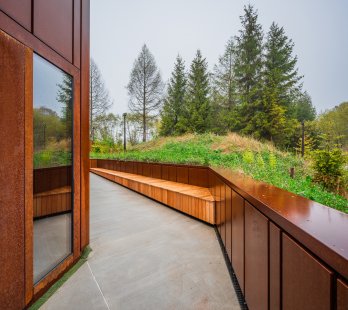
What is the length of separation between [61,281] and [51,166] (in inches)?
61.5

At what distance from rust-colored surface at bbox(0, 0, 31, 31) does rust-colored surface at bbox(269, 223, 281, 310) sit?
2956 millimetres

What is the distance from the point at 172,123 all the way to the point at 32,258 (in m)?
21.2

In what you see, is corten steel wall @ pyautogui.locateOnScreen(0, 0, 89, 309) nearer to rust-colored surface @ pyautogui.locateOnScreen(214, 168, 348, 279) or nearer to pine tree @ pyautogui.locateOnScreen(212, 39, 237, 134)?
rust-colored surface @ pyautogui.locateOnScreen(214, 168, 348, 279)

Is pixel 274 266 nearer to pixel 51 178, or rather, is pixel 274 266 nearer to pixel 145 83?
pixel 51 178

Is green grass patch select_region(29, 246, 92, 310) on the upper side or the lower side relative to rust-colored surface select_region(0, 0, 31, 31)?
lower

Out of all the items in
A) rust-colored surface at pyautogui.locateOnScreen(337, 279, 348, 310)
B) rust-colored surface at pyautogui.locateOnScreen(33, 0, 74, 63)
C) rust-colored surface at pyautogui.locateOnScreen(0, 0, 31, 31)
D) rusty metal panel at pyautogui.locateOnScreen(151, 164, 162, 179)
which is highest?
rust-colored surface at pyautogui.locateOnScreen(33, 0, 74, 63)

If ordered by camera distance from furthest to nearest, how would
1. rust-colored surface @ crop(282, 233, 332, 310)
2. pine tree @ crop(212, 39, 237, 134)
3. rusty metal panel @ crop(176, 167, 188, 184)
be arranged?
pine tree @ crop(212, 39, 237, 134), rusty metal panel @ crop(176, 167, 188, 184), rust-colored surface @ crop(282, 233, 332, 310)

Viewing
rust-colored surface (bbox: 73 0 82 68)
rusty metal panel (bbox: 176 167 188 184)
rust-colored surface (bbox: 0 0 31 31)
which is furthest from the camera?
rusty metal panel (bbox: 176 167 188 184)

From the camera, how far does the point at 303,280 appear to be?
3.52 feet

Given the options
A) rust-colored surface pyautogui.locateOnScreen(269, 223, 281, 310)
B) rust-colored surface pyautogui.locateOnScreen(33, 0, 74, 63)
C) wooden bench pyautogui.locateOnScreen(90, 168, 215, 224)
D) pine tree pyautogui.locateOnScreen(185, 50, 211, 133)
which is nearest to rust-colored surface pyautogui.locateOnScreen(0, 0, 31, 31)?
rust-colored surface pyautogui.locateOnScreen(33, 0, 74, 63)

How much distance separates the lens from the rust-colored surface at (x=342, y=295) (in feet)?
2.50

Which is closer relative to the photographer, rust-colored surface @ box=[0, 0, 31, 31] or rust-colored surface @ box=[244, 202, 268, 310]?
rust-colored surface @ box=[244, 202, 268, 310]

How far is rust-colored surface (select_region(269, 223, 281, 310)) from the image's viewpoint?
1.39m

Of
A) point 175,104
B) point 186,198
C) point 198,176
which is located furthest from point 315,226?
point 175,104
